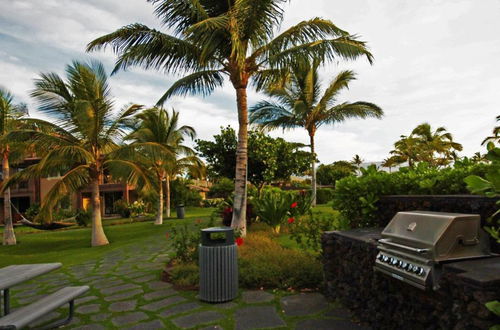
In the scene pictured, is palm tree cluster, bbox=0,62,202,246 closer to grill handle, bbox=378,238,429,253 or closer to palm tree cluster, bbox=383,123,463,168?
grill handle, bbox=378,238,429,253

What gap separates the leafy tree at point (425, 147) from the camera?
3018 centimetres

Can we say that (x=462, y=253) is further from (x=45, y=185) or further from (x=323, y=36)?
(x=45, y=185)

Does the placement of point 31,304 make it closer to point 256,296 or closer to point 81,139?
point 256,296

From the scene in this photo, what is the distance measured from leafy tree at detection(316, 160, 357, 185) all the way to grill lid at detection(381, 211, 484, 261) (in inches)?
1522

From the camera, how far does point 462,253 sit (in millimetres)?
2270

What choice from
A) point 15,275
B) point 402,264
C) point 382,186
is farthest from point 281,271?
point 15,275

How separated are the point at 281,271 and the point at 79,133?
9.55 metres

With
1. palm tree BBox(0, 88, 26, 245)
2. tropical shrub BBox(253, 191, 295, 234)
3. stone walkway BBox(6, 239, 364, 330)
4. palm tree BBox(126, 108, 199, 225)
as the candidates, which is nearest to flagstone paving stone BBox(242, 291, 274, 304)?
stone walkway BBox(6, 239, 364, 330)

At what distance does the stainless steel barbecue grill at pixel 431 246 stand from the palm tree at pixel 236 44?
5.27 metres

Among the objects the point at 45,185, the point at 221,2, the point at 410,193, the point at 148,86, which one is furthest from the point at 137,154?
the point at 45,185

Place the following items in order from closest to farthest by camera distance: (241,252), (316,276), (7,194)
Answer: (316,276)
(241,252)
(7,194)

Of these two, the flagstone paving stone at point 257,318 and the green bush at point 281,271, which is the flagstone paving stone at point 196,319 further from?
the green bush at point 281,271

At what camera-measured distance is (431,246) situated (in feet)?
7.22

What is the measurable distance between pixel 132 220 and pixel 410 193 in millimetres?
20245
